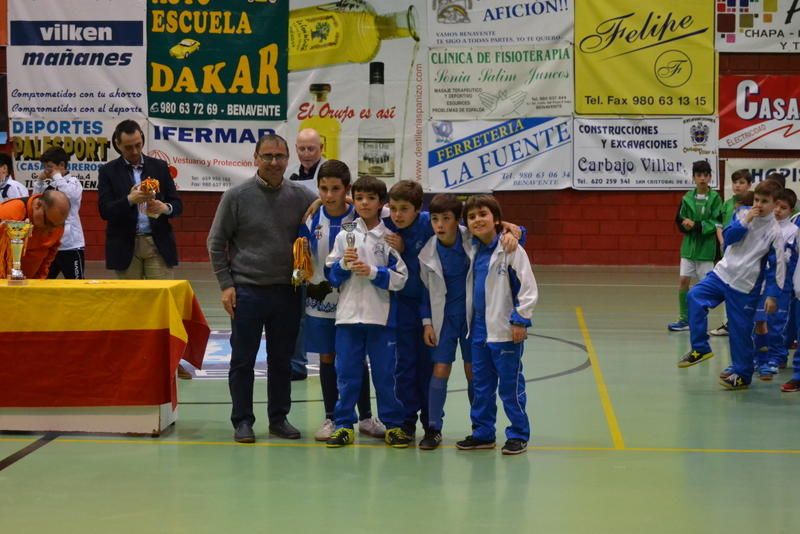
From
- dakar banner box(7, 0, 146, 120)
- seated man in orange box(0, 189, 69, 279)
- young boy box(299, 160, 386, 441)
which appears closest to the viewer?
young boy box(299, 160, 386, 441)

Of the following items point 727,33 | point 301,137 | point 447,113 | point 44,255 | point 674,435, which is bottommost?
point 674,435

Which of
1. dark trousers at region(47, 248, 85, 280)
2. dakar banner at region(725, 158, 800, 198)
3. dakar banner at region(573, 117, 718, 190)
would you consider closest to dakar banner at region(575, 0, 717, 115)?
dakar banner at region(573, 117, 718, 190)

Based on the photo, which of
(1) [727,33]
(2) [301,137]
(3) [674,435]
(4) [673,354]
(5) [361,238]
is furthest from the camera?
(1) [727,33]

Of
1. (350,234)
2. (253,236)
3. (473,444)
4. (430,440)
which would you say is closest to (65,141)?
(253,236)

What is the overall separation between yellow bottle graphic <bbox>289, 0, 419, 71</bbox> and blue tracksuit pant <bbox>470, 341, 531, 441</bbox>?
10638mm

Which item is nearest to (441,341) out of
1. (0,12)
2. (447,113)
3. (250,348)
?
(250,348)

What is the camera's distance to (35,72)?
53.0ft

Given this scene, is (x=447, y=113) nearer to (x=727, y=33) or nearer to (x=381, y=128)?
(x=381, y=128)

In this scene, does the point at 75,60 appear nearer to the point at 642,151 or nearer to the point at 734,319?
the point at 642,151

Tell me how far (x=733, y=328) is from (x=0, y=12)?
1272 centimetres

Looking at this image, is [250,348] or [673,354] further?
[673,354]

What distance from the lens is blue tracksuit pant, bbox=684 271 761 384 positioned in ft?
25.4

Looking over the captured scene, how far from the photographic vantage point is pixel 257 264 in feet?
20.0

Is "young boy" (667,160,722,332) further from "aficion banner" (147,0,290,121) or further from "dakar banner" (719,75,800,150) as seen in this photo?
"aficion banner" (147,0,290,121)
